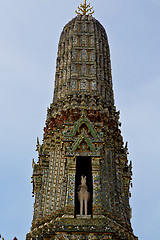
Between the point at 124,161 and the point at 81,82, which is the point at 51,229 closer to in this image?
→ the point at 124,161

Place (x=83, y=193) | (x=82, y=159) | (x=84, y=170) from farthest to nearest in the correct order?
(x=84, y=170), (x=82, y=159), (x=83, y=193)

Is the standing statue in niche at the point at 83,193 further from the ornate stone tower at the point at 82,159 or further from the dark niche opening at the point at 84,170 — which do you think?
the dark niche opening at the point at 84,170

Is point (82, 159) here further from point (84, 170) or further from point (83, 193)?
point (83, 193)

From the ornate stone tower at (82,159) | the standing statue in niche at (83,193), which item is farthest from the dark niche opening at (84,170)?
the standing statue in niche at (83,193)

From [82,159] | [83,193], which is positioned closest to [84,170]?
[82,159]

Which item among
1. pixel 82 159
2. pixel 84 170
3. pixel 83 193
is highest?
pixel 82 159

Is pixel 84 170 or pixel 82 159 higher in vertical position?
pixel 82 159

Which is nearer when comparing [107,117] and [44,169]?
[44,169]

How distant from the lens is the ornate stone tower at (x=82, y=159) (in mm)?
25453

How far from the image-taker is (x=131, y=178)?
99.5 ft

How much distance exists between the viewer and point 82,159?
93.1ft

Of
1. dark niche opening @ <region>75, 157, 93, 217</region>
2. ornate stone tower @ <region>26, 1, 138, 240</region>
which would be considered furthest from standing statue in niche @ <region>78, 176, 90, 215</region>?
dark niche opening @ <region>75, 157, 93, 217</region>
